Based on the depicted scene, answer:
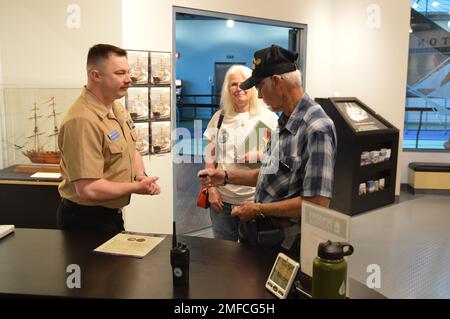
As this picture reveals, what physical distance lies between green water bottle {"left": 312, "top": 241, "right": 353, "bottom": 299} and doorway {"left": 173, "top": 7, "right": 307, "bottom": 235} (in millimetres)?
3380

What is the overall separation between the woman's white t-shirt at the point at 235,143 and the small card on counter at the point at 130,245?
886mm

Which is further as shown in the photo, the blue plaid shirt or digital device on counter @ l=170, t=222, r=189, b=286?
the blue plaid shirt

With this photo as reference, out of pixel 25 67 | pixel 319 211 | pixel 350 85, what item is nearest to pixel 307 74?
pixel 350 85

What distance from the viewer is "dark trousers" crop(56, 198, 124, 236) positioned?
2188 millimetres

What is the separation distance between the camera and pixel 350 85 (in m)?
5.91

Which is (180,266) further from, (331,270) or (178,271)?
(331,270)

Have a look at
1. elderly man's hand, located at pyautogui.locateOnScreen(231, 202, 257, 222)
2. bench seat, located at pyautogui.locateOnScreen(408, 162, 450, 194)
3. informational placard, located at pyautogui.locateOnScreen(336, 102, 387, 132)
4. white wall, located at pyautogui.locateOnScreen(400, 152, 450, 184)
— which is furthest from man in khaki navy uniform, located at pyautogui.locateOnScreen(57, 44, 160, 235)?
white wall, located at pyautogui.locateOnScreen(400, 152, 450, 184)

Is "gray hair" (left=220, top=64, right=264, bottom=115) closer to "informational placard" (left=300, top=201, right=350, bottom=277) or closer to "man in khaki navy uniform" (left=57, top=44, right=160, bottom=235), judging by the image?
"man in khaki navy uniform" (left=57, top=44, right=160, bottom=235)

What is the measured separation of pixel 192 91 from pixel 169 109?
106 centimetres

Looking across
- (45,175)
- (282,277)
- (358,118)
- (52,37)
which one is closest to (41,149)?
(45,175)

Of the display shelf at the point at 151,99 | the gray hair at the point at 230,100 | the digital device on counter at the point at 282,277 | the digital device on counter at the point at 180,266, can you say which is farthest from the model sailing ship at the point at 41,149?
the digital device on counter at the point at 282,277

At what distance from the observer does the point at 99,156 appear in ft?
6.87

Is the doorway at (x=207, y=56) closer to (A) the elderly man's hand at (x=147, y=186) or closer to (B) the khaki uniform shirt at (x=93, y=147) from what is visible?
(B) the khaki uniform shirt at (x=93, y=147)

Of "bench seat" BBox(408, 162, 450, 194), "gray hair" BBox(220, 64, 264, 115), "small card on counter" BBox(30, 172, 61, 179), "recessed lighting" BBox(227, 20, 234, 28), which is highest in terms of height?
"recessed lighting" BBox(227, 20, 234, 28)
